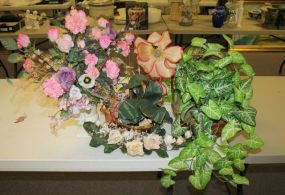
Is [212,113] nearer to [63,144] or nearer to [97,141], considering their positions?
[97,141]

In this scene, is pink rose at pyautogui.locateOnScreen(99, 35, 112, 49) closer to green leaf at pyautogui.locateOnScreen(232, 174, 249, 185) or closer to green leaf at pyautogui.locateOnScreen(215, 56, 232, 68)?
green leaf at pyautogui.locateOnScreen(215, 56, 232, 68)

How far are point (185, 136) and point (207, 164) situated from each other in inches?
5.0

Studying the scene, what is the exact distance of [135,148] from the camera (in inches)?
40.2

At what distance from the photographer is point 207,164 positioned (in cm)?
97

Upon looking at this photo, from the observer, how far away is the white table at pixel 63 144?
3.46ft

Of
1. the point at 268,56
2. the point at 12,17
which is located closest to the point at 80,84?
the point at 12,17

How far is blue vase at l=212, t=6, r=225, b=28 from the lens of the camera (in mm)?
2445

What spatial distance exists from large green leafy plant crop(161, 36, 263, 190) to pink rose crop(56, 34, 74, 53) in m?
0.37

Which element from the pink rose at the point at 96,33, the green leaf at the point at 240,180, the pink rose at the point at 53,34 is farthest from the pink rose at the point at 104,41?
the green leaf at the point at 240,180

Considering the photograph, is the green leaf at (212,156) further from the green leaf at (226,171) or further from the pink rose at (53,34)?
the pink rose at (53,34)

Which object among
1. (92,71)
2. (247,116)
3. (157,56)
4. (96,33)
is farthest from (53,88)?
(247,116)

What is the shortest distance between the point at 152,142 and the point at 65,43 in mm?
434

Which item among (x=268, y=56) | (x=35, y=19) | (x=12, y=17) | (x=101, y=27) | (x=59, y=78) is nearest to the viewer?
(x=59, y=78)

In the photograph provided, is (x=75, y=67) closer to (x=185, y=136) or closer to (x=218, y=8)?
(x=185, y=136)
